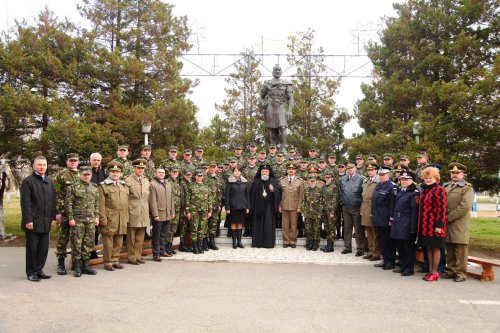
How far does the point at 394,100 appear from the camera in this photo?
45.7 ft

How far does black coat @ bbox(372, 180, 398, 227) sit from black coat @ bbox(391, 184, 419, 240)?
1.26 feet

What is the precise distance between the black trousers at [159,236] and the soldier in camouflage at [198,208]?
1.88ft

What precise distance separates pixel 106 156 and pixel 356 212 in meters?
7.00

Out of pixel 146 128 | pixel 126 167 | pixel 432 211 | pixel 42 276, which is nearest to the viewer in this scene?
pixel 42 276

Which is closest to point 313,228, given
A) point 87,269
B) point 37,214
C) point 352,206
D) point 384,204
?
point 352,206

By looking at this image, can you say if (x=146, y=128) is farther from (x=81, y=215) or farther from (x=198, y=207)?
(x=81, y=215)

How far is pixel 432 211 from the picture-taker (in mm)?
7211

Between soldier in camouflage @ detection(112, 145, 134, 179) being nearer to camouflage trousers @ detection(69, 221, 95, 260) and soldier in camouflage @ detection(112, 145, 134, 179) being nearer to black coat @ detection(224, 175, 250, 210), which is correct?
camouflage trousers @ detection(69, 221, 95, 260)

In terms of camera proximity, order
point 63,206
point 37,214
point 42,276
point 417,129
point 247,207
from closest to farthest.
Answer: point 37,214, point 42,276, point 63,206, point 247,207, point 417,129

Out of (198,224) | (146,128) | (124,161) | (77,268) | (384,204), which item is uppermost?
(146,128)

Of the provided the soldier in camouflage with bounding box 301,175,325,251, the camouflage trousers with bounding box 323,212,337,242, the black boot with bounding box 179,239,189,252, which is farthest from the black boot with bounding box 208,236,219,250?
the camouflage trousers with bounding box 323,212,337,242

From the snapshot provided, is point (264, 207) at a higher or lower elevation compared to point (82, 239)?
higher

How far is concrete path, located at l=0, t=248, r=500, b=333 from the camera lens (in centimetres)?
485

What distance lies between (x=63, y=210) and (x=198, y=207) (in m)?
2.81
